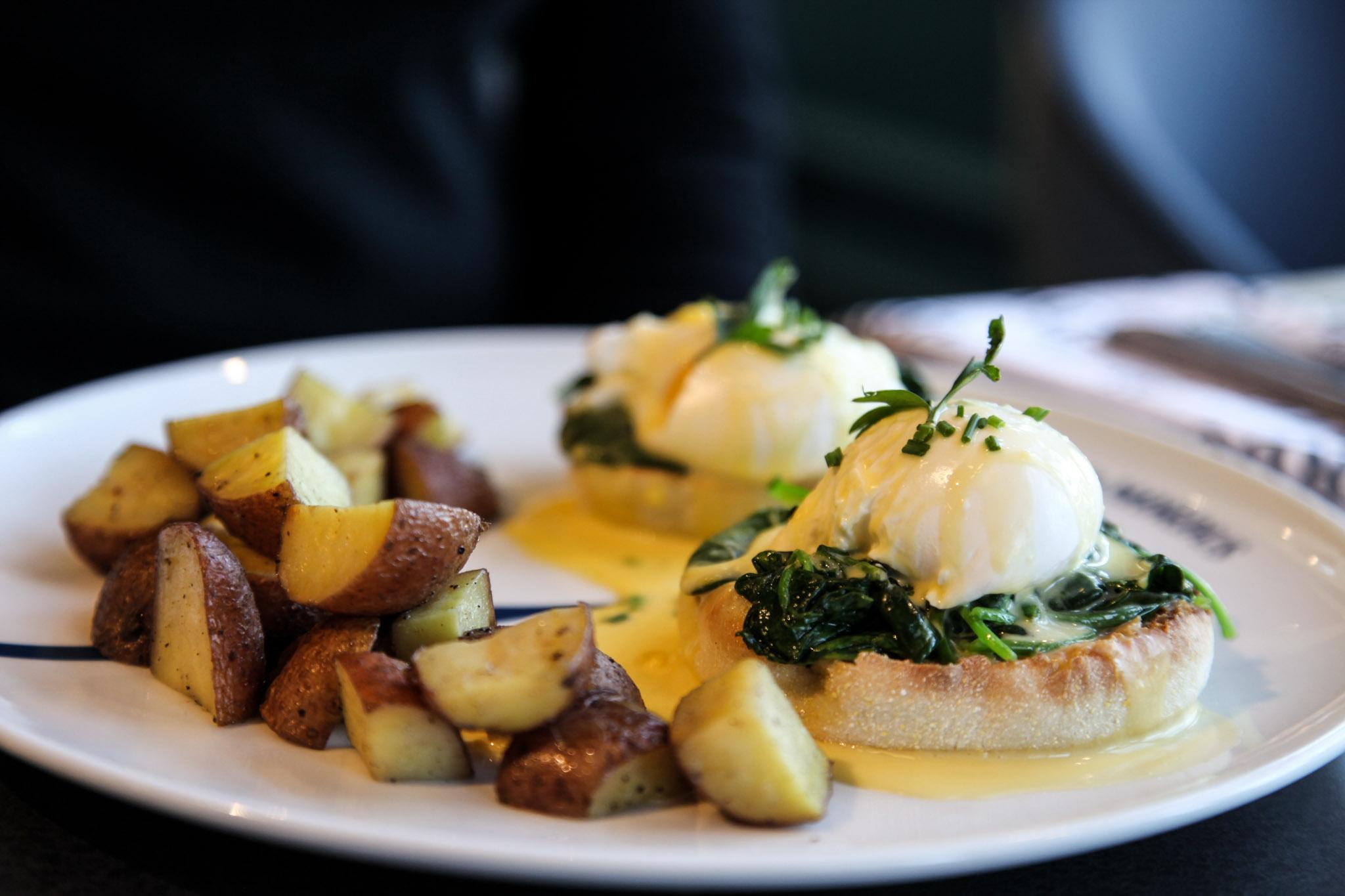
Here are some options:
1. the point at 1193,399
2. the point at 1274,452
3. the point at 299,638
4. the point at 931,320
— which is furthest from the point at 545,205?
the point at 299,638

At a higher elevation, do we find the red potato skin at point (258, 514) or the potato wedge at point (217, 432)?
the potato wedge at point (217, 432)

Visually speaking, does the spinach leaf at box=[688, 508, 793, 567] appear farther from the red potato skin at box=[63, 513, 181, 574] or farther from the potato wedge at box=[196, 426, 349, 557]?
the red potato skin at box=[63, 513, 181, 574]

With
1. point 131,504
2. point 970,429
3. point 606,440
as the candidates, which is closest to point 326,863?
point 131,504

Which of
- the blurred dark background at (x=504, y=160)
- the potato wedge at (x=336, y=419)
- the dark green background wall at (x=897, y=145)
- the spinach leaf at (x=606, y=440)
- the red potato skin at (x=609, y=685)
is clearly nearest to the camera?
the red potato skin at (x=609, y=685)

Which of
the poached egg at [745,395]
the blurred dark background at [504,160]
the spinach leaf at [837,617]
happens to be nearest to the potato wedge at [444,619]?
the spinach leaf at [837,617]

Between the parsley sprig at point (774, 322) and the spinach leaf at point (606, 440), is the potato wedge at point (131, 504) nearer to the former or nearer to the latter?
the spinach leaf at point (606, 440)

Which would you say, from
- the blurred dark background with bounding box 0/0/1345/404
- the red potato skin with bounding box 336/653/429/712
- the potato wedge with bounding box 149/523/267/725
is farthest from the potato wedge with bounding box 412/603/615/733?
the blurred dark background with bounding box 0/0/1345/404
